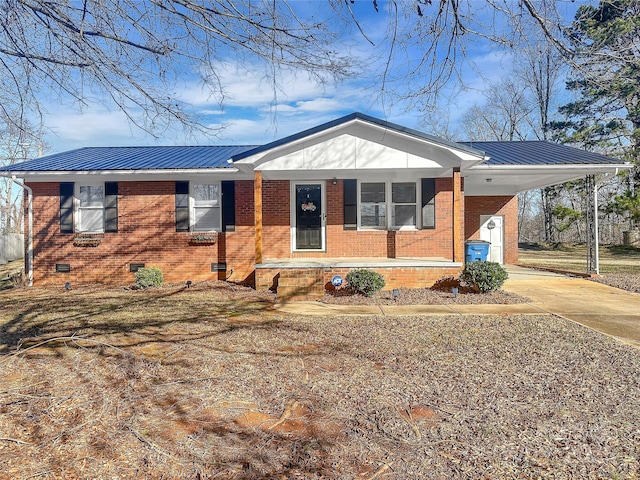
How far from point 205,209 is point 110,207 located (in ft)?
8.77

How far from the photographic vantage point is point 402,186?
11.0 metres

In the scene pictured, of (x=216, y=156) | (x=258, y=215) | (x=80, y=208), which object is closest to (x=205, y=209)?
(x=216, y=156)

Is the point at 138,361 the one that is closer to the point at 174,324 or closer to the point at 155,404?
the point at 155,404

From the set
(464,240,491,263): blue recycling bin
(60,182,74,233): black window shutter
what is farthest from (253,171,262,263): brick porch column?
(464,240,491,263): blue recycling bin

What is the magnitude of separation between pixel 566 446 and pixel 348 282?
20.1ft

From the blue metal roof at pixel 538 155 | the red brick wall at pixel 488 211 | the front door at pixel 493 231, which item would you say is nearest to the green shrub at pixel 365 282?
the blue metal roof at pixel 538 155

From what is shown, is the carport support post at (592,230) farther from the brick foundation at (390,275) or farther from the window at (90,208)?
the window at (90,208)

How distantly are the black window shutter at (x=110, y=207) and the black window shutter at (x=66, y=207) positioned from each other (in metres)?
0.98

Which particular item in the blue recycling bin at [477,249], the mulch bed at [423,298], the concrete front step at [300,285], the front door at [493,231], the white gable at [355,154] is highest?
the white gable at [355,154]

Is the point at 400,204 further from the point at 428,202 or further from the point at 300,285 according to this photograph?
the point at 300,285

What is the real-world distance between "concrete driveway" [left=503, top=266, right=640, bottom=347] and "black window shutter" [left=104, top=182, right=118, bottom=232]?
35.2ft

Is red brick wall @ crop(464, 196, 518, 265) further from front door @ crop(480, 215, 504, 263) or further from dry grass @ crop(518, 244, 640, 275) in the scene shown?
dry grass @ crop(518, 244, 640, 275)

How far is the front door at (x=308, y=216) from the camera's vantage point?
36.0 ft

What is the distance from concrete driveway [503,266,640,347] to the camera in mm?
5984
